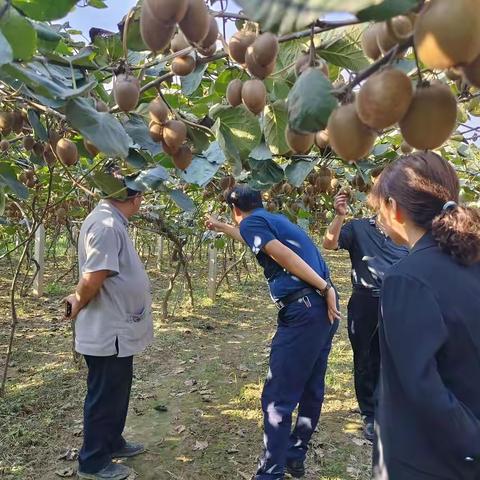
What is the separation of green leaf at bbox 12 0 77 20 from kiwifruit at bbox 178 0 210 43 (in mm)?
164

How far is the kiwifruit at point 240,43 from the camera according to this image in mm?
760

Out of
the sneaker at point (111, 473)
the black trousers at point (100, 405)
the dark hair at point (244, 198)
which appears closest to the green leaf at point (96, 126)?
the dark hair at point (244, 198)

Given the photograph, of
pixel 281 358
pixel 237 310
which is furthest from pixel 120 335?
pixel 237 310

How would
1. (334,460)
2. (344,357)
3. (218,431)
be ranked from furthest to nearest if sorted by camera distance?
(344,357)
(218,431)
(334,460)

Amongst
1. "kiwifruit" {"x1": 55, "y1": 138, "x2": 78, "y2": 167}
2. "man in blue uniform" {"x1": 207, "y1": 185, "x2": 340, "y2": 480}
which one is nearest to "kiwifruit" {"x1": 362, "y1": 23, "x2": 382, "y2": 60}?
"kiwifruit" {"x1": 55, "y1": 138, "x2": 78, "y2": 167}

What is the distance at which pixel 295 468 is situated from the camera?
267 cm

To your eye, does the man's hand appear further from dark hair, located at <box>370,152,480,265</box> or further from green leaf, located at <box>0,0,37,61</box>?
green leaf, located at <box>0,0,37,61</box>

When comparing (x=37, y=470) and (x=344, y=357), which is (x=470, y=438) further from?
(x=344, y=357)

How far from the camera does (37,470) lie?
8.90 feet

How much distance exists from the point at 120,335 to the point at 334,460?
1.44 m

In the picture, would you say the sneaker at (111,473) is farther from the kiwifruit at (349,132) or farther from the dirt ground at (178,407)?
the kiwifruit at (349,132)

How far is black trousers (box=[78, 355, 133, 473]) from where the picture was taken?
2.48m

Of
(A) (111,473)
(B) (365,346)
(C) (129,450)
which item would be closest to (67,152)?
(A) (111,473)

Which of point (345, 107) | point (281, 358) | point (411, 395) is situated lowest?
point (281, 358)
